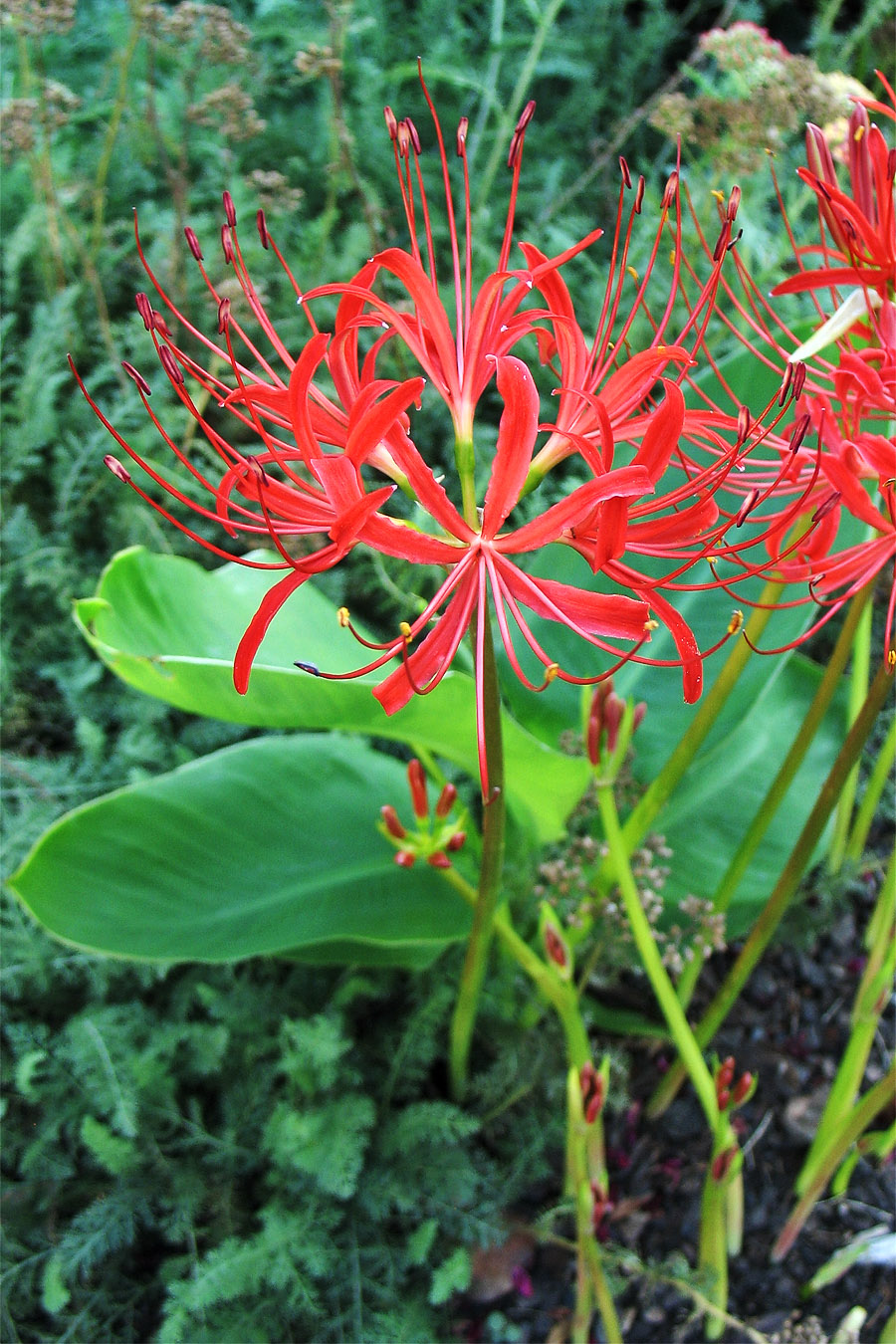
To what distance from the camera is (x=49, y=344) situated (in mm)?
1761

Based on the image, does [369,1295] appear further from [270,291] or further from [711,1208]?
[270,291]

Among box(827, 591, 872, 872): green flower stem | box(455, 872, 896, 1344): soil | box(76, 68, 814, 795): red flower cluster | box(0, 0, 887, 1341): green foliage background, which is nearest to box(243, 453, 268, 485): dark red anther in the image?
box(76, 68, 814, 795): red flower cluster

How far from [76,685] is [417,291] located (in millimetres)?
981

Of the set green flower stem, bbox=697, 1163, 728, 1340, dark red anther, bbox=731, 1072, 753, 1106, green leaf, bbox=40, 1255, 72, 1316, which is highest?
dark red anther, bbox=731, 1072, 753, 1106

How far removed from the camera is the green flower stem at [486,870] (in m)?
0.80

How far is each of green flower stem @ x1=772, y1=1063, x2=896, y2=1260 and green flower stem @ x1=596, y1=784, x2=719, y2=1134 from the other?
19cm

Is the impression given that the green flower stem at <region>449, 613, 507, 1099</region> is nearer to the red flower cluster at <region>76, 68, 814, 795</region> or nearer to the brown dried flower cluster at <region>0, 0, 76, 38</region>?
the red flower cluster at <region>76, 68, 814, 795</region>

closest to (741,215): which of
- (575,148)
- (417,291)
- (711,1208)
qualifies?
(575,148)

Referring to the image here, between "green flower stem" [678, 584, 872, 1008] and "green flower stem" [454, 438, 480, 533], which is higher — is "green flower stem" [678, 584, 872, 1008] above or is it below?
below

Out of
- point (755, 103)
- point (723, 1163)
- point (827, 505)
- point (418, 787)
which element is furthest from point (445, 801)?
point (755, 103)

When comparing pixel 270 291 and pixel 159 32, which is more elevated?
pixel 159 32

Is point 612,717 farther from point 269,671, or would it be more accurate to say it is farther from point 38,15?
point 38,15

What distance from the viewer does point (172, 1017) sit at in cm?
133

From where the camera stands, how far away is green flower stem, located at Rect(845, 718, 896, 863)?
1322 millimetres
